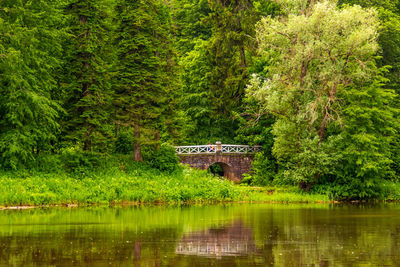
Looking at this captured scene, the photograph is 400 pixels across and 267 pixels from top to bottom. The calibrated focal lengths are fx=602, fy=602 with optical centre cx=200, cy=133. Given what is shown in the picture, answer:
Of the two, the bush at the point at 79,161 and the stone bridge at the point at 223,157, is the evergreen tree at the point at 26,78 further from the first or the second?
the stone bridge at the point at 223,157

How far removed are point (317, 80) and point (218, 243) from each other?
25.6 meters

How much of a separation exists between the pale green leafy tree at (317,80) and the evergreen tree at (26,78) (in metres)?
14.6

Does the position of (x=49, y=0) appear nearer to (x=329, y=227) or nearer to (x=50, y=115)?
(x=50, y=115)

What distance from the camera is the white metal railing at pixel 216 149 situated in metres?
49.7

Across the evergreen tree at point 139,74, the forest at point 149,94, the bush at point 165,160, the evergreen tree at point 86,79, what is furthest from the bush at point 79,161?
the bush at point 165,160

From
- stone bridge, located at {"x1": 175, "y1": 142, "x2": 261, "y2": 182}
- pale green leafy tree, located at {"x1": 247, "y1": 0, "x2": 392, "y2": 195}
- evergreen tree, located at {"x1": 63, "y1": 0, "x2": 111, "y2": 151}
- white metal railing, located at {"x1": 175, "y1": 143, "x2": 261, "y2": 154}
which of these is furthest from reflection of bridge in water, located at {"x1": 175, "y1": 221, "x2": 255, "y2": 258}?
white metal railing, located at {"x1": 175, "y1": 143, "x2": 261, "y2": 154}

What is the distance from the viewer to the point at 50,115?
113 ft

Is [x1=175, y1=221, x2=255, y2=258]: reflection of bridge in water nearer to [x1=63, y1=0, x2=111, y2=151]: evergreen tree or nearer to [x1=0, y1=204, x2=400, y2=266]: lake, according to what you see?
[x1=0, y1=204, x2=400, y2=266]: lake

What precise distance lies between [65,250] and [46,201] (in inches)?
630

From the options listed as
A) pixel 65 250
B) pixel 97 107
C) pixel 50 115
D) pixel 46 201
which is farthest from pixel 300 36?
pixel 65 250

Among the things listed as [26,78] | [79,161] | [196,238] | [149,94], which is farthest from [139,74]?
[196,238]

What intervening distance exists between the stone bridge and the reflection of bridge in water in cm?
2726

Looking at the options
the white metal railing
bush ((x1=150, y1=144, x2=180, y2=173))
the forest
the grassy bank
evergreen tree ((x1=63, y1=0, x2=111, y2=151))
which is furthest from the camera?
the white metal railing

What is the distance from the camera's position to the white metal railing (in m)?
49.7
